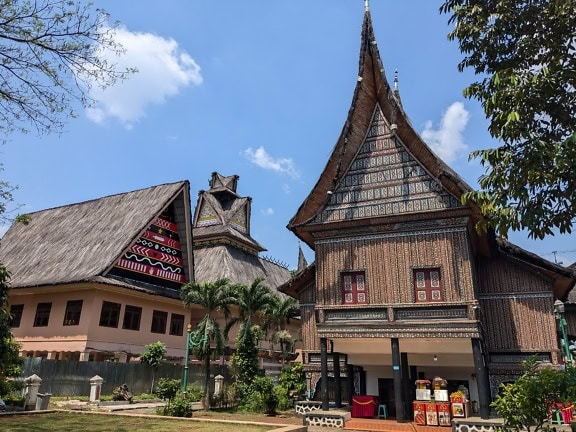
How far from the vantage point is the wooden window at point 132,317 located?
24.6 meters

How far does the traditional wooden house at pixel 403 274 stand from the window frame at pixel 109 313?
451 inches

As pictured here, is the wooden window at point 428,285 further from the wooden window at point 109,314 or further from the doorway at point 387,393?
the wooden window at point 109,314

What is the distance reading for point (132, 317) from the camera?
25094 millimetres

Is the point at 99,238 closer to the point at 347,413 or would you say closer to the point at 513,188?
the point at 347,413

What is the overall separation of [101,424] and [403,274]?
9.74 metres

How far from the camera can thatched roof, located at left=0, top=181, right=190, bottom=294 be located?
2414 cm

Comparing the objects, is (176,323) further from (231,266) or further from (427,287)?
(427,287)

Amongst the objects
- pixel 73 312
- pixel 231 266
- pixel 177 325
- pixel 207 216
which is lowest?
pixel 177 325

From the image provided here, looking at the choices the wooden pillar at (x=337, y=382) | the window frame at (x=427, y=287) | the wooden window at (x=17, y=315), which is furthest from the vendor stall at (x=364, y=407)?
the wooden window at (x=17, y=315)

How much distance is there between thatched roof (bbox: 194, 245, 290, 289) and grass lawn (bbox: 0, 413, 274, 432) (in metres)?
20.0

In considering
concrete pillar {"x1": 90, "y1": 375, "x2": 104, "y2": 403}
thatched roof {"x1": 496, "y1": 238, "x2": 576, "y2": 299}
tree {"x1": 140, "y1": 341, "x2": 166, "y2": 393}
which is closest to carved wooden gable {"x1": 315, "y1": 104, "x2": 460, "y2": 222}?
thatched roof {"x1": 496, "y1": 238, "x2": 576, "y2": 299}

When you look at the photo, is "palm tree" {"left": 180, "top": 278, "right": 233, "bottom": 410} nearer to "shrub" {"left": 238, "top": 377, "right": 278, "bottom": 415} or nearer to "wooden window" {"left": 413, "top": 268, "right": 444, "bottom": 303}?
"shrub" {"left": 238, "top": 377, "right": 278, "bottom": 415}

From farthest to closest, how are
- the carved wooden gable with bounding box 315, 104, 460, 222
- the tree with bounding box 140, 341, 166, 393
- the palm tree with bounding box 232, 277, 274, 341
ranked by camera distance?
1. the tree with bounding box 140, 341, 166, 393
2. the palm tree with bounding box 232, 277, 274, 341
3. the carved wooden gable with bounding box 315, 104, 460, 222

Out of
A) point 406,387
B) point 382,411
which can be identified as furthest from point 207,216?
point 406,387
